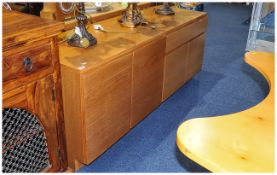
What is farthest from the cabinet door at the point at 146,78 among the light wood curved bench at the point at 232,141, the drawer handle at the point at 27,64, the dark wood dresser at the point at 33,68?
the light wood curved bench at the point at 232,141

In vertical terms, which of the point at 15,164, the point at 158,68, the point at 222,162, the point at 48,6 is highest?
the point at 48,6

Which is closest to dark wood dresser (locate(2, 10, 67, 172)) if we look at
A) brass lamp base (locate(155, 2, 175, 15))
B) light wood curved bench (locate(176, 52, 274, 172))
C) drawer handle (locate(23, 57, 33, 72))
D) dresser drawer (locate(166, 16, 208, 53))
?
drawer handle (locate(23, 57, 33, 72))

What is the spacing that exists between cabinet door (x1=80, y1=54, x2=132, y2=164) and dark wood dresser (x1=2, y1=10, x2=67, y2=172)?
0.14 meters

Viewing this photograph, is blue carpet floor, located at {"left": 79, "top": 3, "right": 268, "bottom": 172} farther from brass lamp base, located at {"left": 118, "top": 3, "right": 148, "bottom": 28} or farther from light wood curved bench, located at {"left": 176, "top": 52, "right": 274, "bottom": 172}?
light wood curved bench, located at {"left": 176, "top": 52, "right": 274, "bottom": 172}

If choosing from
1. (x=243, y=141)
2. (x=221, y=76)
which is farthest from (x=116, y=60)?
(x=221, y=76)

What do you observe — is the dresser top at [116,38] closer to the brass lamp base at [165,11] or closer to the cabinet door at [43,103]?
the brass lamp base at [165,11]

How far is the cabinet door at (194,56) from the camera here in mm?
2459

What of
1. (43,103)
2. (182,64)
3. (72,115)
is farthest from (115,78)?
(182,64)

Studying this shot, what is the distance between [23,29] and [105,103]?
0.58m

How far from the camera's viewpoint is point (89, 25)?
77.4 inches

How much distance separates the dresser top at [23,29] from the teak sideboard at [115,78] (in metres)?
0.24

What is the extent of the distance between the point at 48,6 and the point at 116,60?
0.55 meters

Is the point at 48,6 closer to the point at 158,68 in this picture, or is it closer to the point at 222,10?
the point at 158,68

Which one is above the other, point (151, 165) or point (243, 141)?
point (243, 141)
